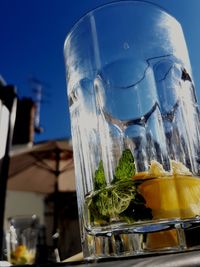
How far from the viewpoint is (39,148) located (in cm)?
276

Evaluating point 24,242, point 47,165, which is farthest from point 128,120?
point 47,165

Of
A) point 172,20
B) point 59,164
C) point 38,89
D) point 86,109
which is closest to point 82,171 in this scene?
point 86,109

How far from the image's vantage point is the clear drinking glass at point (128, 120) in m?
0.34

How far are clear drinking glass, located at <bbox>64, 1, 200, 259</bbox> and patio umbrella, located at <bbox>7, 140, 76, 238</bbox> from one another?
2290 mm

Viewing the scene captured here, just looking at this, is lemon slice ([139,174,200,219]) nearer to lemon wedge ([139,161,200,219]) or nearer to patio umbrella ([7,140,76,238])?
lemon wedge ([139,161,200,219])

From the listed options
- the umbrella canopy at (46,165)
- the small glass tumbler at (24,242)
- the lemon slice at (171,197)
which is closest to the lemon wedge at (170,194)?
the lemon slice at (171,197)

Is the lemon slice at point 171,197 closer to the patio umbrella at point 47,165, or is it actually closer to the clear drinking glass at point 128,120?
Result: the clear drinking glass at point 128,120

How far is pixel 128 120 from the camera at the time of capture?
0.45 metres

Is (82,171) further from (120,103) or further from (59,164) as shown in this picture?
(59,164)

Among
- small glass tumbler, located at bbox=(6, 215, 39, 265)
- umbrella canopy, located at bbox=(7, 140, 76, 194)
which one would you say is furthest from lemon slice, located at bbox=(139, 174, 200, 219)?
umbrella canopy, located at bbox=(7, 140, 76, 194)

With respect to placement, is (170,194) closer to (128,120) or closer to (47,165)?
(128,120)

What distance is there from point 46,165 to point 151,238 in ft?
8.37

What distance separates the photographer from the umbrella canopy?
9.03ft

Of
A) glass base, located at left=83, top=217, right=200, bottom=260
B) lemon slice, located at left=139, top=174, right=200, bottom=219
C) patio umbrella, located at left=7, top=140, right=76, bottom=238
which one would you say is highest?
patio umbrella, located at left=7, top=140, right=76, bottom=238
